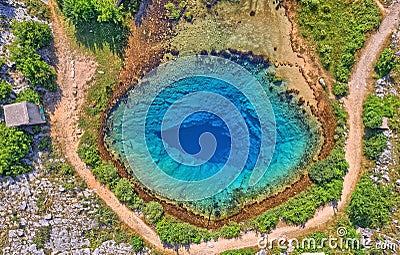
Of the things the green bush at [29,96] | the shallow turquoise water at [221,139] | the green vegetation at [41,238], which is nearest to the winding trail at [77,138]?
the green bush at [29,96]

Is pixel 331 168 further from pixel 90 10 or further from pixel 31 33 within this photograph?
pixel 31 33

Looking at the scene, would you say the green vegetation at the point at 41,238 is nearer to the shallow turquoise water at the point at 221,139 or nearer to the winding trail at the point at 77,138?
the winding trail at the point at 77,138

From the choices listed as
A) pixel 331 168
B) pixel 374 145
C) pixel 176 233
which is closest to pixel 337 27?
pixel 374 145

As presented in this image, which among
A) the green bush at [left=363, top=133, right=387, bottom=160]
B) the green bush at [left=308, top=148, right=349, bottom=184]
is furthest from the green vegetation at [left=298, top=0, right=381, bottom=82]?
the green bush at [left=308, top=148, right=349, bottom=184]

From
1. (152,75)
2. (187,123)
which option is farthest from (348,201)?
(152,75)

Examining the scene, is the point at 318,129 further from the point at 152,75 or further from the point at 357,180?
the point at 152,75
